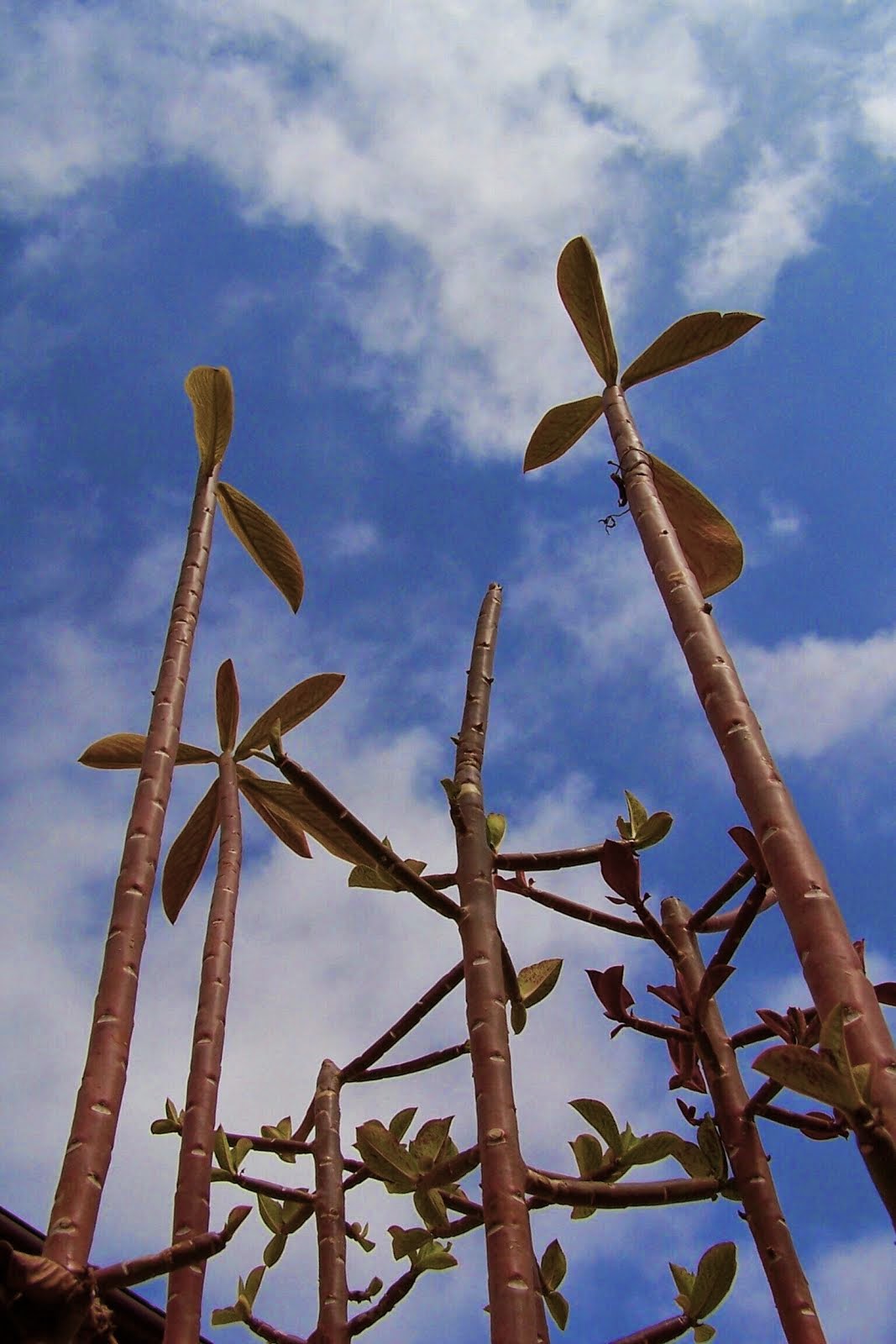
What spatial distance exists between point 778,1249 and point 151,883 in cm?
106

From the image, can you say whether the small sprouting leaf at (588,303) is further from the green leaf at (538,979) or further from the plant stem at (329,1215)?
the plant stem at (329,1215)

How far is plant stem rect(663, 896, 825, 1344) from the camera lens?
1.30 metres

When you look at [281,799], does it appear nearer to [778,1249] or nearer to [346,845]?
[346,845]

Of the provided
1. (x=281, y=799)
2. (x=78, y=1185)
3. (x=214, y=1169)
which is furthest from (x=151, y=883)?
(x=281, y=799)

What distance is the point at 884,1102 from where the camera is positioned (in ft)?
3.32

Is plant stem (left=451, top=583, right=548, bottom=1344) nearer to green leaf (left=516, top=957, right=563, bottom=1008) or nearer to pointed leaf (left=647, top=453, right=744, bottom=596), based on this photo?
green leaf (left=516, top=957, right=563, bottom=1008)

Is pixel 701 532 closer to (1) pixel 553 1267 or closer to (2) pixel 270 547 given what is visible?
(2) pixel 270 547

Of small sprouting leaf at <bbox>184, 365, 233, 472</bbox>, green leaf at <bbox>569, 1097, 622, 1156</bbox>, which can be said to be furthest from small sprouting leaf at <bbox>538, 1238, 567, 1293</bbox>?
small sprouting leaf at <bbox>184, 365, 233, 472</bbox>

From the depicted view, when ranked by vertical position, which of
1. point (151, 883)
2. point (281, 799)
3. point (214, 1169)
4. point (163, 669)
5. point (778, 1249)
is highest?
point (281, 799)

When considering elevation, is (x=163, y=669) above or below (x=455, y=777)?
above

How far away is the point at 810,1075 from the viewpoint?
99 centimetres

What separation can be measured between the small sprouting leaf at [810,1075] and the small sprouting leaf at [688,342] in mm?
1946

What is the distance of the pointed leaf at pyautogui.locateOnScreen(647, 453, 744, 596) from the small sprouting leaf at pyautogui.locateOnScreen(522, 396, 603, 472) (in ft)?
0.81

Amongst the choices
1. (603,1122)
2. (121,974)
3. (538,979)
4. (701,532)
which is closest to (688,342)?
(701,532)
